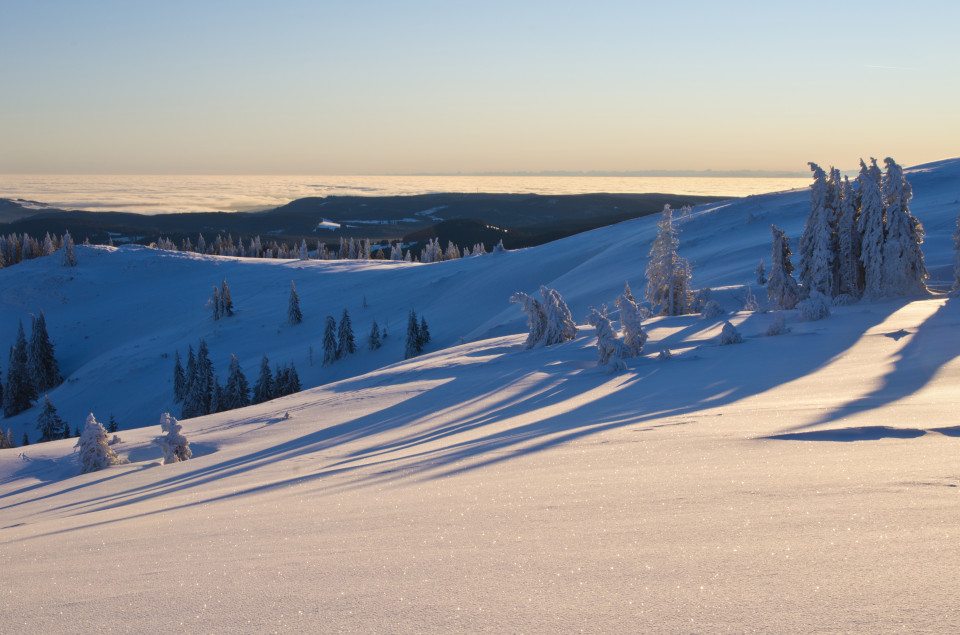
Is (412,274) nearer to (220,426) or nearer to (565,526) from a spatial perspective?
(220,426)

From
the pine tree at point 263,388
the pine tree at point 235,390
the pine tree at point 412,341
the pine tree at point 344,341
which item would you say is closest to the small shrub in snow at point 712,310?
the pine tree at point 412,341

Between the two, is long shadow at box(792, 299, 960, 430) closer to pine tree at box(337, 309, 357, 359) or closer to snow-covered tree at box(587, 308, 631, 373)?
snow-covered tree at box(587, 308, 631, 373)

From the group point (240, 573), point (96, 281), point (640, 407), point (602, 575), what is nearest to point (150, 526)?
point (240, 573)

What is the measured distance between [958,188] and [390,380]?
149ft

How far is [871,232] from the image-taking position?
Result: 1884 centimetres

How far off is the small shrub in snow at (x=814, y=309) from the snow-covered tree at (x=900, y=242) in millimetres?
3291

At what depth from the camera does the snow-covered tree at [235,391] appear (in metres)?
46.9

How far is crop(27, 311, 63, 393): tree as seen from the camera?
66.9 meters

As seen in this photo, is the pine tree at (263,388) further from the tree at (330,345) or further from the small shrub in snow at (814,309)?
the small shrub in snow at (814,309)

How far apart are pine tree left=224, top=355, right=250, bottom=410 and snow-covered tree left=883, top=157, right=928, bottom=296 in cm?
4204

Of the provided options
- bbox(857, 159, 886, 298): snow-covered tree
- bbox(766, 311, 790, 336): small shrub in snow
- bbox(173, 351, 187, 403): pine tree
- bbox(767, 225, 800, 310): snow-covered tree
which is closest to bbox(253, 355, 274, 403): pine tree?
bbox(173, 351, 187, 403): pine tree

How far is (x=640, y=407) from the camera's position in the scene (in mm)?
9258

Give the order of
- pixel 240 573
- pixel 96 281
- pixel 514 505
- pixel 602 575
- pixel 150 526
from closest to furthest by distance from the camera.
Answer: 1. pixel 602 575
2. pixel 240 573
3. pixel 514 505
4. pixel 150 526
5. pixel 96 281

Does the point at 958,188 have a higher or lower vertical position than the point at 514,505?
higher
